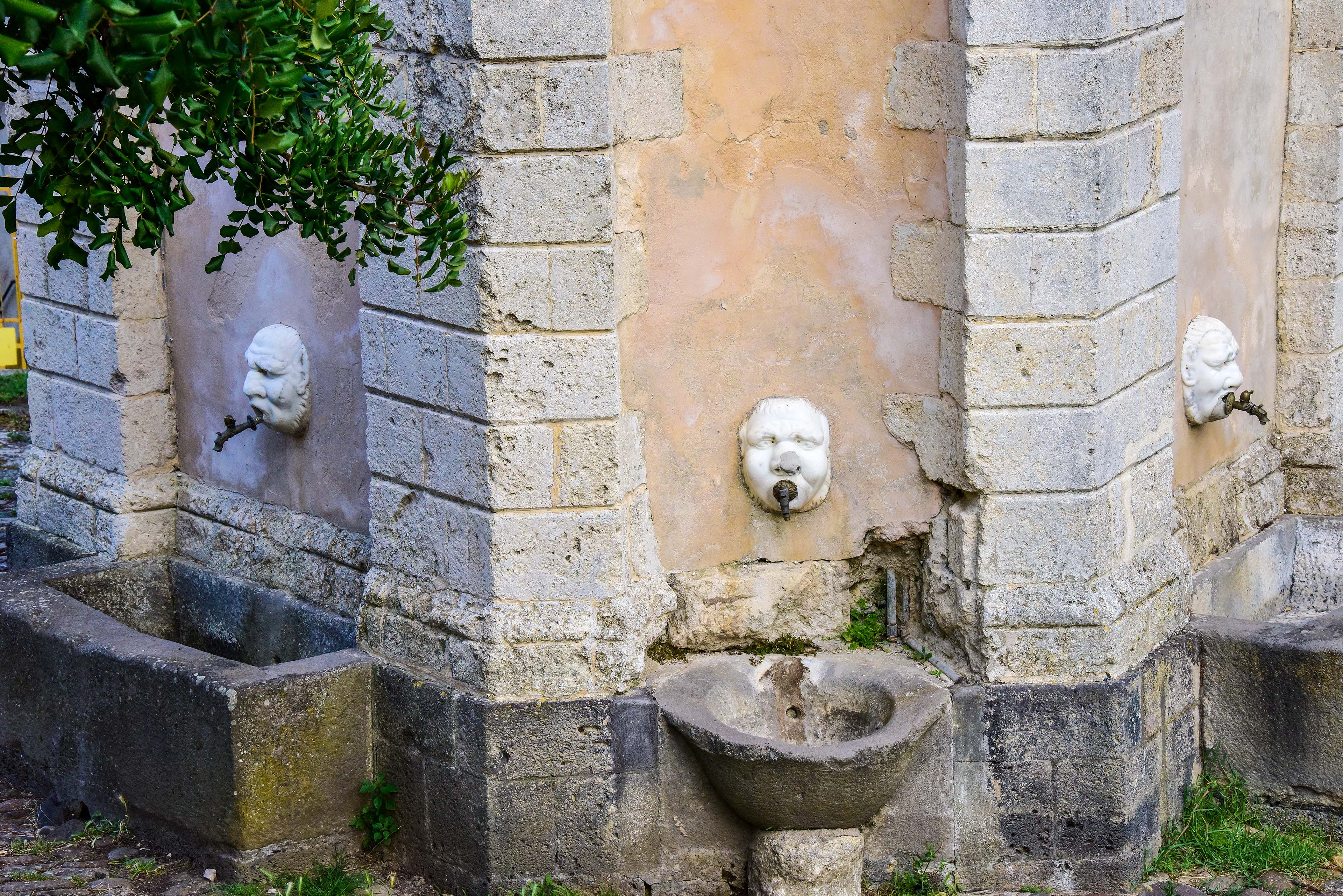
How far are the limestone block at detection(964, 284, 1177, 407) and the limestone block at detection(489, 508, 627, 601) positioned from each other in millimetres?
1205

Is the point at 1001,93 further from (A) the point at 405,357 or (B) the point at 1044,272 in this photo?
(A) the point at 405,357

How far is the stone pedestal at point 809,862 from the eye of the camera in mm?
5020

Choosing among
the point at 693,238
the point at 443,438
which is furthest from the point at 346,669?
the point at 693,238

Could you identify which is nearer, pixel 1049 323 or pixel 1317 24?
pixel 1049 323

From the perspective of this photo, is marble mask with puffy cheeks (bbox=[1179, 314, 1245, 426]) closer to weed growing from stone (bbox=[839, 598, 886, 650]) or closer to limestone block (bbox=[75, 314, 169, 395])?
weed growing from stone (bbox=[839, 598, 886, 650])

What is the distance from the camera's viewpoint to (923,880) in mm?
5168

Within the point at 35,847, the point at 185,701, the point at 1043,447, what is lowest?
the point at 35,847

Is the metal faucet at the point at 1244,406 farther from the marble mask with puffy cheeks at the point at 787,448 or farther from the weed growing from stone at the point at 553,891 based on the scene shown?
the weed growing from stone at the point at 553,891

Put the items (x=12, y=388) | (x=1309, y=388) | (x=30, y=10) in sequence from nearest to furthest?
(x=30, y=10) < (x=1309, y=388) < (x=12, y=388)

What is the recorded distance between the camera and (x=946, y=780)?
203 inches

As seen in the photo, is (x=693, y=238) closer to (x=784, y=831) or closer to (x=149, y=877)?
(x=784, y=831)

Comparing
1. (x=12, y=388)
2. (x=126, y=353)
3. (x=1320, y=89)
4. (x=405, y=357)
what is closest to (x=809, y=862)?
(x=405, y=357)

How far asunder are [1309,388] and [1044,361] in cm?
240

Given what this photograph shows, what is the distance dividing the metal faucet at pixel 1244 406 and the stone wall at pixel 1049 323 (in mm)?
837
